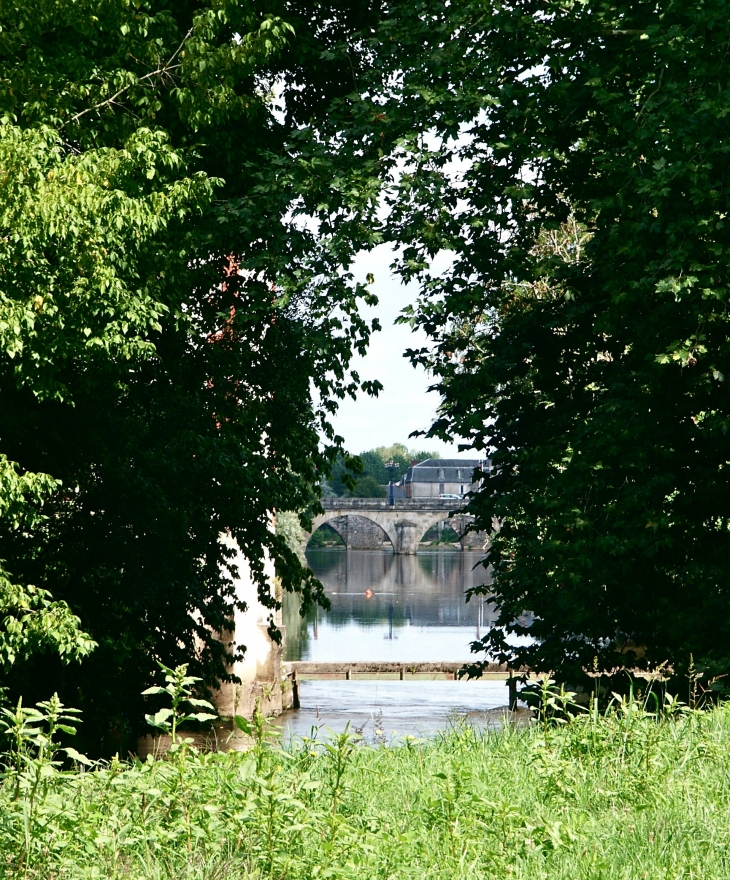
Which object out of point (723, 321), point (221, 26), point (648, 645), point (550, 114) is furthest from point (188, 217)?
point (648, 645)

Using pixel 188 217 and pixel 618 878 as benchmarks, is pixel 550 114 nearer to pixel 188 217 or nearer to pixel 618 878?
pixel 188 217

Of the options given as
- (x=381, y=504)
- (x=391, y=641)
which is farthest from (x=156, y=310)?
(x=381, y=504)

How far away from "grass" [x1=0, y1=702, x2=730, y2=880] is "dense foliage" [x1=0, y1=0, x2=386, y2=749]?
13.4 feet

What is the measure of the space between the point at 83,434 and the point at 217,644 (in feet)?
11.4

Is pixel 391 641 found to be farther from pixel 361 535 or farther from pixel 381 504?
pixel 361 535

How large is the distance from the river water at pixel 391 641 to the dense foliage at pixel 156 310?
2.55m

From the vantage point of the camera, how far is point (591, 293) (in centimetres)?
1181

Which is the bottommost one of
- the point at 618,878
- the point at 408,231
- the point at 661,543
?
the point at 618,878

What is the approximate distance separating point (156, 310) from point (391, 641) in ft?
117

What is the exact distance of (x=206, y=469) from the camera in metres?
11.8

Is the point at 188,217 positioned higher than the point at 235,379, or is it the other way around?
the point at 188,217

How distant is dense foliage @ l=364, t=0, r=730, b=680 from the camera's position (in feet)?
32.0

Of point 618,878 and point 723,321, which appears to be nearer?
point 618,878

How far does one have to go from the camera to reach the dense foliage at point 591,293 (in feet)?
32.0
